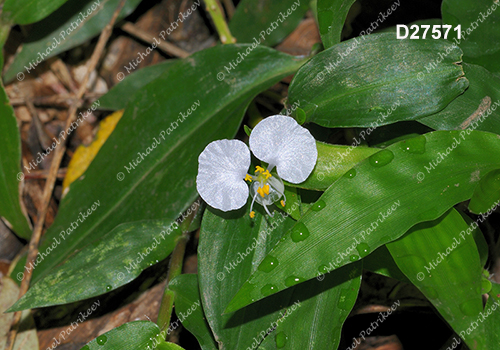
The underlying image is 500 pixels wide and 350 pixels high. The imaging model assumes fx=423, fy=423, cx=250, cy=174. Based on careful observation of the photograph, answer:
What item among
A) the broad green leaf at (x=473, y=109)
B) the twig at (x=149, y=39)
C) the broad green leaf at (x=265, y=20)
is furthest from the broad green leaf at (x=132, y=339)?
the twig at (x=149, y=39)

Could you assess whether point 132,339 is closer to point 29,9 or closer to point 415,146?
point 415,146

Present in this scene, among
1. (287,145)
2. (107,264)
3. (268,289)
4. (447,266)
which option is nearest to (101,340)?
(107,264)

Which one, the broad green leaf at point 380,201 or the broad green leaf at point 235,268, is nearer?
the broad green leaf at point 380,201

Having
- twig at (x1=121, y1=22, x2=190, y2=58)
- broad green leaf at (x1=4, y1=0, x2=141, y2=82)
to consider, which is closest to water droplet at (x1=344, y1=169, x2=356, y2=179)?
twig at (x1=121, y1=22, x2=190, y2=58)

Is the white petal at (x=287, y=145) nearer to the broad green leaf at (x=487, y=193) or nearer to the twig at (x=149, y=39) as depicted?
the broad green leaf at (x=487, y=193)

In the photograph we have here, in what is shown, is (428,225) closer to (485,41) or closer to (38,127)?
(485,41)

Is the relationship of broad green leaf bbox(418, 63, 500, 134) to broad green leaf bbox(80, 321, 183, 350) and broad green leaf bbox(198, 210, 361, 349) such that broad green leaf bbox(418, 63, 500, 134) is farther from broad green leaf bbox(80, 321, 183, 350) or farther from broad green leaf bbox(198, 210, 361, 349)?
broad green leaf bbox(80, 321, 183, 350)

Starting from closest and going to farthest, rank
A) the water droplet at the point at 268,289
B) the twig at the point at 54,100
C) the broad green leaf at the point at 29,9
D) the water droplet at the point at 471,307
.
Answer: the water droplet at the point at 268,289 < the water droplet at the point at 471,307 < the broad green leaf at the point at 29,9 < the twig at the point at 54,100
